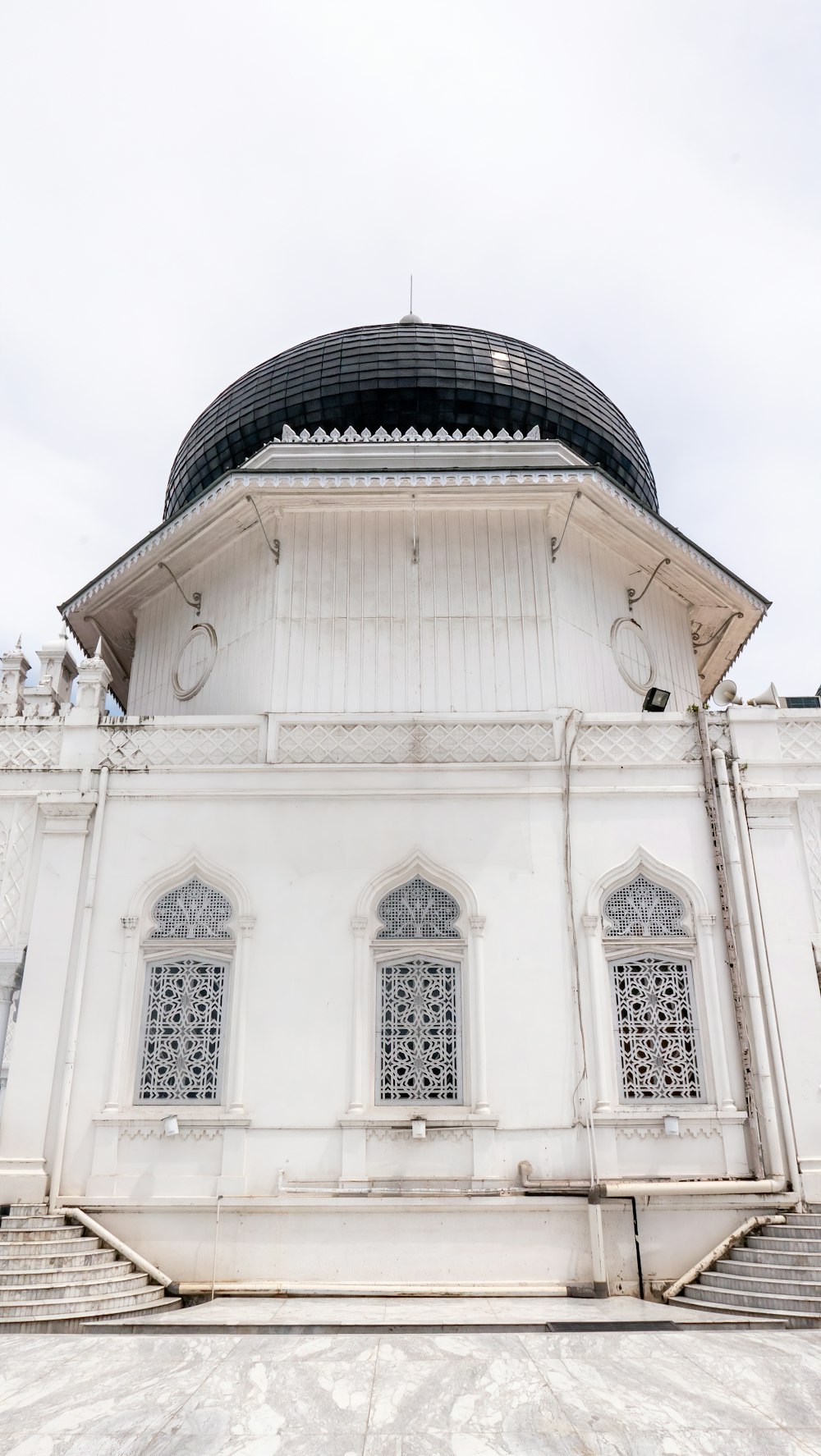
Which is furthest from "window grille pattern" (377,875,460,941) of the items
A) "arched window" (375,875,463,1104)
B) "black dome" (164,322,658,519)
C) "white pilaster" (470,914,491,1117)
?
"black dome" (164,322,658,519)

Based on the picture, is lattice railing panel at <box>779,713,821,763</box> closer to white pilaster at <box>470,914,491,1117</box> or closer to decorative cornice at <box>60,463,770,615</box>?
decorative cornice at <box>60,463,770,615</box>

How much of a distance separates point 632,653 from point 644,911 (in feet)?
9.96

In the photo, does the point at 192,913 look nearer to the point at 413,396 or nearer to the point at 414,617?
the point at 414,617

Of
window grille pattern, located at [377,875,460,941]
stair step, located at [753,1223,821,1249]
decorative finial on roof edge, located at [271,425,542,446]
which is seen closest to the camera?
stair step, located at [753,1223,821,1249]

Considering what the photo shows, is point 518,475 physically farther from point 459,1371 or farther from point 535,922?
point 459,1371

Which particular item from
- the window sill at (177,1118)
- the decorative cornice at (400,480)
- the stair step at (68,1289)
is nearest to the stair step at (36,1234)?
the stair step at (68,1289)

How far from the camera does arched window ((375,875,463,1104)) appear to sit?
793 cm

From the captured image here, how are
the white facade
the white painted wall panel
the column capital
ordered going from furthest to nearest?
the white painted wall panel < the column capital < the white facade

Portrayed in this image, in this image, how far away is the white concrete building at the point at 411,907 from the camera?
298 inches

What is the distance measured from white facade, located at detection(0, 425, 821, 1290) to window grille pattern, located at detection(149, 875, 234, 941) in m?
0.04

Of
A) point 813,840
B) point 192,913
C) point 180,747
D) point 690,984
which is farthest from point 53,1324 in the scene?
point 813,840

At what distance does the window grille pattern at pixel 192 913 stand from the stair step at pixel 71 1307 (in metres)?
2.62

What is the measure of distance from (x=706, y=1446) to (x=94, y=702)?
288 inches

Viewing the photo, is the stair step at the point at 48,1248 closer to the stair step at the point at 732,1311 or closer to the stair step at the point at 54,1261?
the stair step at the point at 54,1261
